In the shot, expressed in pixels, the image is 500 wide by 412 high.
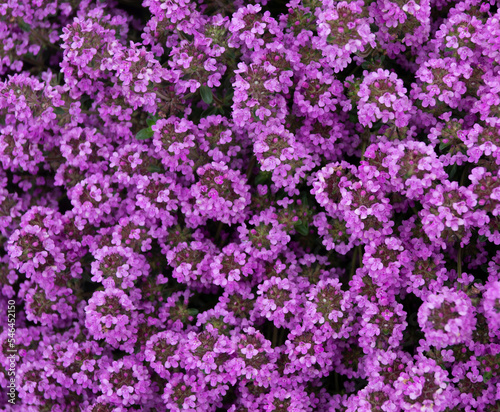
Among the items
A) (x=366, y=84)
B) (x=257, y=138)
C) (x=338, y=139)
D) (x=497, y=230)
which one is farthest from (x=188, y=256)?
(x=497, y=230)

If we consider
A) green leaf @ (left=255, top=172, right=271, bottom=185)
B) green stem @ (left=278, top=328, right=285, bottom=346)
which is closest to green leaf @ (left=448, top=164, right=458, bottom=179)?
green leaf @ (left=255, top=172, right=271, bottom=185)

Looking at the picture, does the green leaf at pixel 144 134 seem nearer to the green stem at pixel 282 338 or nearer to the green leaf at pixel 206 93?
the green leaf at pixel 206 93

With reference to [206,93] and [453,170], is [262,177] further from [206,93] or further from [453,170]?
[453,170]

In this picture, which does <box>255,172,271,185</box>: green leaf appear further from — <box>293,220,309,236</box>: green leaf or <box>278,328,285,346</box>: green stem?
<box>278,328,285,346</box>: green stem

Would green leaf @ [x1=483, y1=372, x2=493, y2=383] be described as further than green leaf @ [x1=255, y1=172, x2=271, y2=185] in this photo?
No

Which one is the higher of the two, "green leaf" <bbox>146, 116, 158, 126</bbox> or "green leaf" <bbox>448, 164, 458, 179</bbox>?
"green leaf" <bbox>146, 116, 158, 126</bbox>

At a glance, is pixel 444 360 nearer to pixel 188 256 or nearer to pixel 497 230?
pixel 497 230

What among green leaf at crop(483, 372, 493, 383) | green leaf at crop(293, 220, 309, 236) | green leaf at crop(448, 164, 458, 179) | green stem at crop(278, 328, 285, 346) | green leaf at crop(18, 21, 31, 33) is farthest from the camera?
green leaf at crop(18, 21, 31, 33)
